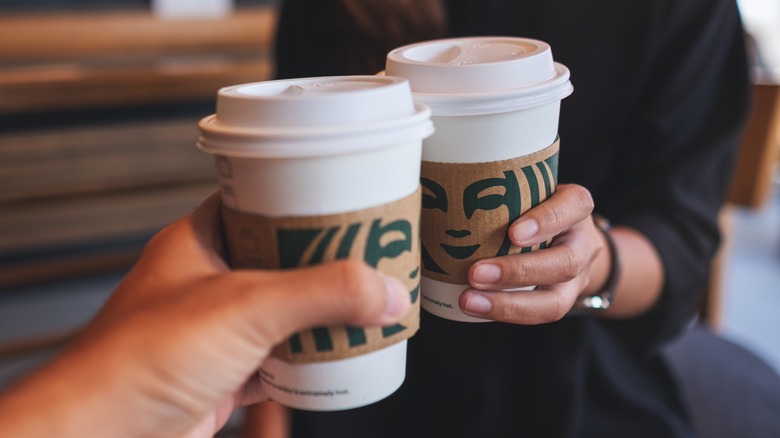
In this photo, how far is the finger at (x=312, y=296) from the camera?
1.55 ft

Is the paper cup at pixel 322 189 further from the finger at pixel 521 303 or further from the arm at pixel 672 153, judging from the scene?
the arm at pixel 672 153

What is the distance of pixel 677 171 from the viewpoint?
109 centimetres

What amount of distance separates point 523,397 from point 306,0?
0.85 metres

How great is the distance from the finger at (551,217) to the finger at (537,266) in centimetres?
2

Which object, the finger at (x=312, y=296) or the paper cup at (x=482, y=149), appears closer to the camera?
the finger at (x=312, y=296)

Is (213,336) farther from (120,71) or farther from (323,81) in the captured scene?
(120,71)

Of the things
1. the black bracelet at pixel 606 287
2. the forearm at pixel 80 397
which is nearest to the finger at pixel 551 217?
the black bracelet at pixel 606 287

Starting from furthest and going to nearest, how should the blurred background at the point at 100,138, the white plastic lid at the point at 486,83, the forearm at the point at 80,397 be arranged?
1. the blurred background at the point at 100,138
2. the white plastic lid at the point at 486,83
3. the forearm at the point at 80,397

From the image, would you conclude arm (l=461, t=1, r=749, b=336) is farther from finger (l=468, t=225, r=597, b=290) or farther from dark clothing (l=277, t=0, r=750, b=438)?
finger (l=468, t=225, r=597, b=290)

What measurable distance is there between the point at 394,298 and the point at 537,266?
7.4 inches

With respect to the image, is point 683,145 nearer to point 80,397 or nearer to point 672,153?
point 672,153

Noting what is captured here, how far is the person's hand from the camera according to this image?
460 millimetres

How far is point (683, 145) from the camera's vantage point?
1124 millimetres

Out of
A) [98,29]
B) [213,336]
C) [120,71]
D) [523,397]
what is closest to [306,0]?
[523,397]
